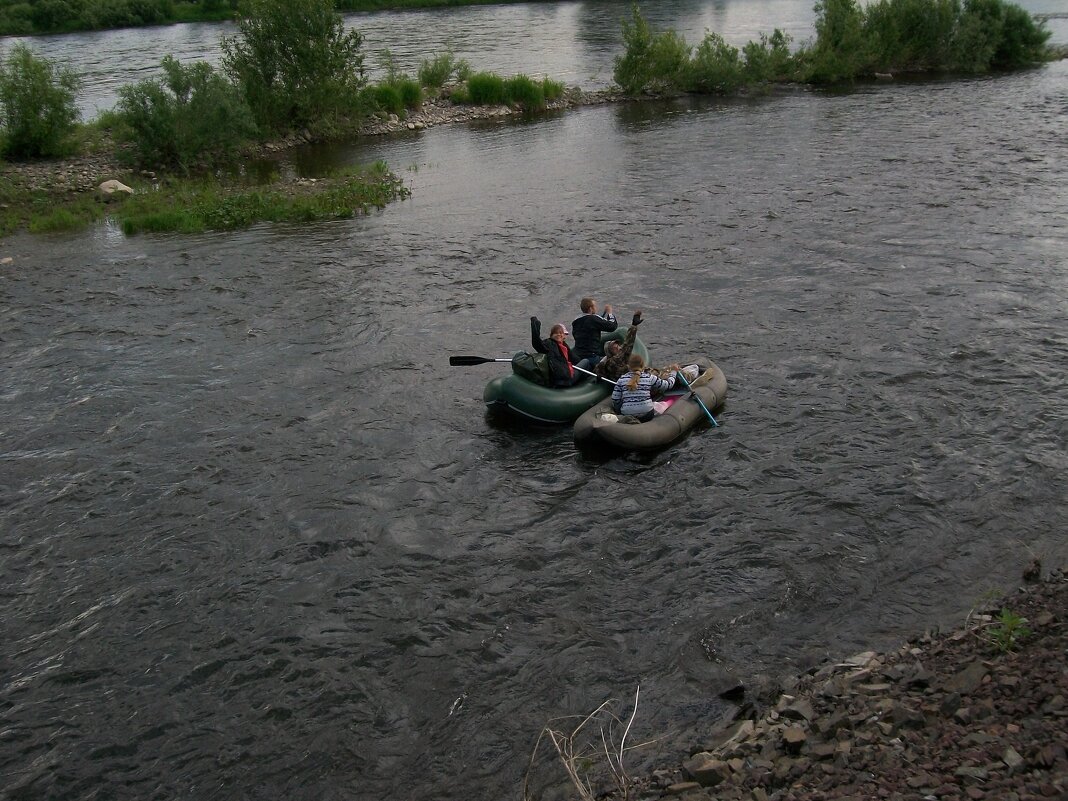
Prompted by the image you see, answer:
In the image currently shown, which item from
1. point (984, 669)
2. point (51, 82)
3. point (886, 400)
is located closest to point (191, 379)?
point (886, 400)

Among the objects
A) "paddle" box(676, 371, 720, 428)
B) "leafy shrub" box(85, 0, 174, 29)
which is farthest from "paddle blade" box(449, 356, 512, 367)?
"leafy shrub" box(85, 0, 174, 29)

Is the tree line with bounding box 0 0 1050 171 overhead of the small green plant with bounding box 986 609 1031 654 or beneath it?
overhead

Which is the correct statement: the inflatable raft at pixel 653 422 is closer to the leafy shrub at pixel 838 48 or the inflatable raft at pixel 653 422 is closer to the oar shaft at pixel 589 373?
the oar shaft at pixel 589 373

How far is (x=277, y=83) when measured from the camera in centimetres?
3109

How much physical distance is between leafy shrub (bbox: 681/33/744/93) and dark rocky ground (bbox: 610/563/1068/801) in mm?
31616

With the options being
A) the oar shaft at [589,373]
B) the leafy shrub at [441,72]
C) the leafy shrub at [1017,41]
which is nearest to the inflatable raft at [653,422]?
the oar shaft at [589,373]

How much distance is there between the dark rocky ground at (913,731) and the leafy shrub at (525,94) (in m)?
30.6

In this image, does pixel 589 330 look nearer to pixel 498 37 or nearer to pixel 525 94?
pixel 525 94

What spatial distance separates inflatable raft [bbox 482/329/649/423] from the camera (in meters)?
12.7

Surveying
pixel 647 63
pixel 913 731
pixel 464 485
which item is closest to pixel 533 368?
pixel 464 485

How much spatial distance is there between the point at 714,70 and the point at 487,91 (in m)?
9.18

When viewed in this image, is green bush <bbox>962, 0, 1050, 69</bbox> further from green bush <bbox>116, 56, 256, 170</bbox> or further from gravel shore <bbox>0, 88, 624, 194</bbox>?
green bush <bbox>116, 56, 256, 170</bbox>

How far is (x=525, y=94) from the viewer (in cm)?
3525

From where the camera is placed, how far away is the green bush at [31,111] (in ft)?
84.4
